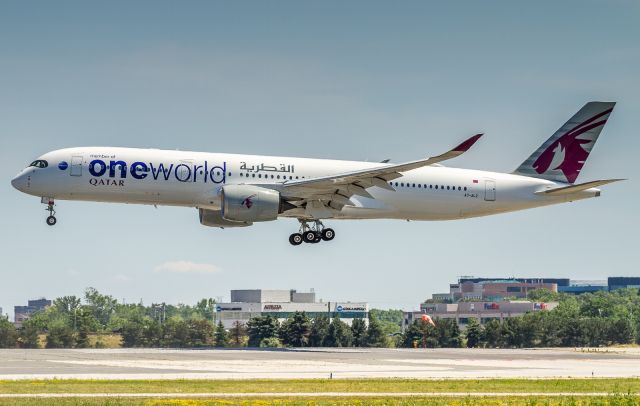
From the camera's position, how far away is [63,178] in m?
62.0

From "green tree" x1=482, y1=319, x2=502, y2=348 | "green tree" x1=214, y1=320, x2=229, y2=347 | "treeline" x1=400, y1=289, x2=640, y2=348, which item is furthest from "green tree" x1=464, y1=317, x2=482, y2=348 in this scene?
"green tree" x1=214, y1=320, x2=229, y2=347

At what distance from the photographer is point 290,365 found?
5516cm

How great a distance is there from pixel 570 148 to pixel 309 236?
20.8 m

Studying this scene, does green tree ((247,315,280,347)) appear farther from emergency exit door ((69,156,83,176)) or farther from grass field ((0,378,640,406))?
grass field ((0,378,640,406))

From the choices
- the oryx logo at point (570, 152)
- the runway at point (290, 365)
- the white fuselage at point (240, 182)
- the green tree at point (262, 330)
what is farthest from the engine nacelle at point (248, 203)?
the green tree at point (262, 330)

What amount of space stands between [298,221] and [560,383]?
2713 centimetres

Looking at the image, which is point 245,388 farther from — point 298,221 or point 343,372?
point 298,221

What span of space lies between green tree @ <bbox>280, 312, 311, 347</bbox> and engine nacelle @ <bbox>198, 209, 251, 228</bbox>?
118 ft

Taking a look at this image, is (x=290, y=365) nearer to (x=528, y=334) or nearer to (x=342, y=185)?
(x=342, y=185)

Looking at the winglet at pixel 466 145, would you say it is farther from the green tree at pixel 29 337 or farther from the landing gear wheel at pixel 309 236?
the green tree at pixel 29 337

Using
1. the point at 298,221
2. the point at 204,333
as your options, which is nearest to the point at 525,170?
the point at 298,221

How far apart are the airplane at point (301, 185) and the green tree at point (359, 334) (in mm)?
42484

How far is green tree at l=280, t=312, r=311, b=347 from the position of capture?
10408cm

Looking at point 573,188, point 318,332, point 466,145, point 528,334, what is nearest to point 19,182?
point 466,145
